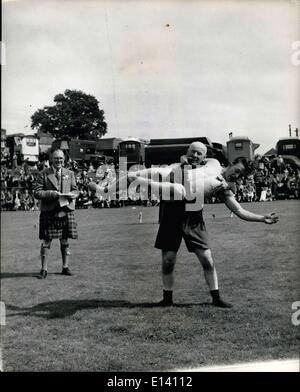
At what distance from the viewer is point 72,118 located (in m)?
3.63

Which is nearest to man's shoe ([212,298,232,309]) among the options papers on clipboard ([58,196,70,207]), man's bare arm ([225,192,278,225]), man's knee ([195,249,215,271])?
man's knee ([195,249,215,271])

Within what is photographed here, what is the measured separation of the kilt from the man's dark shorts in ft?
4.34

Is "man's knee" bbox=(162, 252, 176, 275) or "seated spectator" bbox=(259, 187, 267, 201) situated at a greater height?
"seated spectator" bbox=(259, 187, 267, 201)

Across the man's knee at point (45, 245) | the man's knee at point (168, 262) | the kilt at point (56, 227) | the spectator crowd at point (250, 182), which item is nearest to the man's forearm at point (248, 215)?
the spectator crowd at point (250, 182)

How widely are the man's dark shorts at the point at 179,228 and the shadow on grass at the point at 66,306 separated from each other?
47cm

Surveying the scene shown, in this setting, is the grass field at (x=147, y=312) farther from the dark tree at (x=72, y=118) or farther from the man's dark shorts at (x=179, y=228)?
the dark tree at (x=72, y=118)

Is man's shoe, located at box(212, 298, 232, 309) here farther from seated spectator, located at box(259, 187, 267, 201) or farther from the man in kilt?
the man in kilt

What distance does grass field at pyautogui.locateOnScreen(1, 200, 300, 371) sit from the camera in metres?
3.11

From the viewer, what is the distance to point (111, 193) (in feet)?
10.5

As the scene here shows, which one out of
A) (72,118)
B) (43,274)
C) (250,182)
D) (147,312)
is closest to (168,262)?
(147,312)

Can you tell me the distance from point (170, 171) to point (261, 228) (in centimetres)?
362

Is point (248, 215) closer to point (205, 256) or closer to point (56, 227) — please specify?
point (205, 256)
